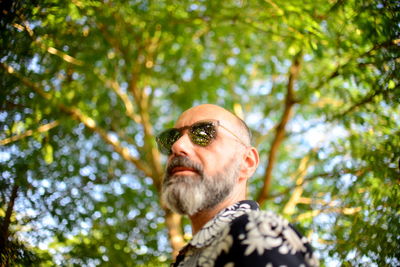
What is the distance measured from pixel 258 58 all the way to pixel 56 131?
4800 millimetres

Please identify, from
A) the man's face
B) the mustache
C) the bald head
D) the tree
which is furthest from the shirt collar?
the tree

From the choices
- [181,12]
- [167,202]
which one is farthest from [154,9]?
[167,202]

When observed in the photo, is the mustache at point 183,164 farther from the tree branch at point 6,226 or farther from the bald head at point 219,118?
the tree branch at point 6,226

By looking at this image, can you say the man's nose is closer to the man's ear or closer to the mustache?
the mustache

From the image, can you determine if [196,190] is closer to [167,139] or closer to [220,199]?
[220,199]

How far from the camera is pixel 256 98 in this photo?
9156 millimetres

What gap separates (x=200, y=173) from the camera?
2.21m

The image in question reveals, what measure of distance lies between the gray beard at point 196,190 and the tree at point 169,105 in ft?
4.07

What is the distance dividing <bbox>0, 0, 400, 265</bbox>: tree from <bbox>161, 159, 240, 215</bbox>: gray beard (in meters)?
1.24

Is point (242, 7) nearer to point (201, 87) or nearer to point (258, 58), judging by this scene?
point (201, 87)

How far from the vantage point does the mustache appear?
2225mm

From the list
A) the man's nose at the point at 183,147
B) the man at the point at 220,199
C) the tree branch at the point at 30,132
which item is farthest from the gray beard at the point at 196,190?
the tree branch at the point at 30,132

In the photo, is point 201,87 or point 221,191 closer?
point 221,191

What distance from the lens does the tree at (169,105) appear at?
3.14m
